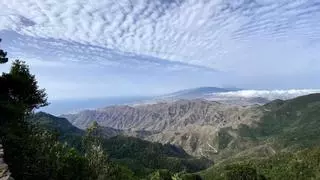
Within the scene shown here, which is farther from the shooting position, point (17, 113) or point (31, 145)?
point (17, 113)

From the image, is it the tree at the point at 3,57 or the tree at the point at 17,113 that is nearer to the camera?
the tree at the point at 17,113

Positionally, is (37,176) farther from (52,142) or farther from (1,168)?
(1,168)

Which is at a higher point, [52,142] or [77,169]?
[52,142]

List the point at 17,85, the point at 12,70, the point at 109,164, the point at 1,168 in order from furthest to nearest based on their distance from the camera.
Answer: the point at 12,70 < the point at 17,85 < the point at 109,164 < the point at 1,168

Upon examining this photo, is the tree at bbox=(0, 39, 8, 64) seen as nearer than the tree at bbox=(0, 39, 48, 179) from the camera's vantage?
No

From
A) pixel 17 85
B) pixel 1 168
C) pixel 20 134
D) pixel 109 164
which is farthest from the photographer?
pixel 17 85

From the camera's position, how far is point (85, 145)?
6694 cm

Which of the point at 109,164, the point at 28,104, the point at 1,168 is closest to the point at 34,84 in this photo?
the point at 28,104

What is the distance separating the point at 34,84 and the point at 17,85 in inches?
257

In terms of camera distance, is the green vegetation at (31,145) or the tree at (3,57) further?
the tree at (3,57)

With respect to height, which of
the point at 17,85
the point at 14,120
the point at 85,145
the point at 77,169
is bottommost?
the point at 77,169

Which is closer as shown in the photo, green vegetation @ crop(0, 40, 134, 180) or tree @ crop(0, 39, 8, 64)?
green vegetation @ crop(0, 40, 134, 180)

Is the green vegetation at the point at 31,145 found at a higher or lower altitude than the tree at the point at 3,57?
lower

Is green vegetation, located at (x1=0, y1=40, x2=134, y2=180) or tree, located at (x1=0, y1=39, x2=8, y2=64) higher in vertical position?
tree, located at (x1=0, y1=39, x2=8, y2=64)
